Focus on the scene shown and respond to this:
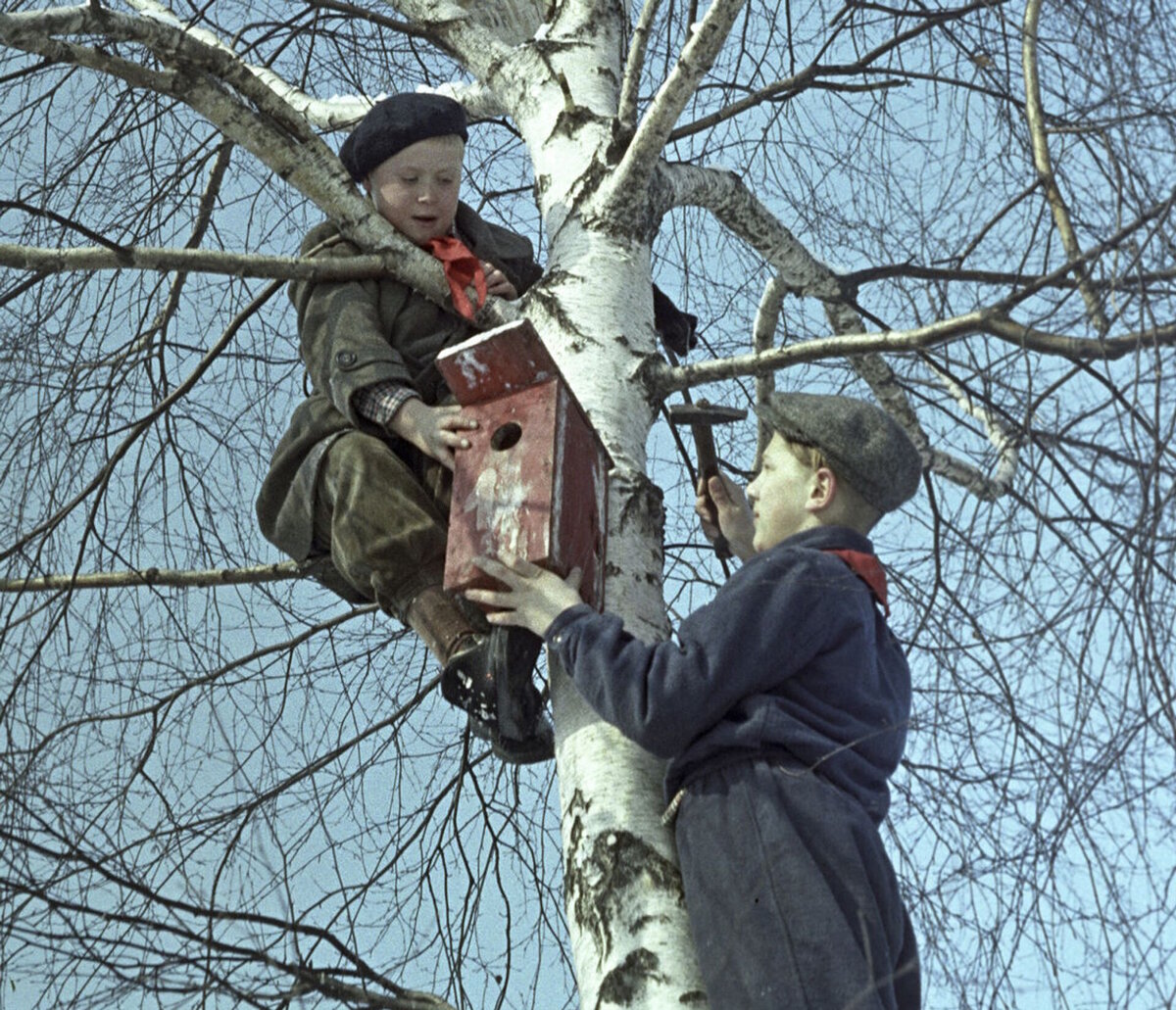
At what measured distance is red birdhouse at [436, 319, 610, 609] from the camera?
2.77 meters

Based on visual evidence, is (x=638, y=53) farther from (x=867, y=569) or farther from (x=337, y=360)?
(x=867, y=569)

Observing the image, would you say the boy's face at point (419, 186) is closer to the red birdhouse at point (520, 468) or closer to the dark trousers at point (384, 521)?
the dark trousers at point (384, 521)

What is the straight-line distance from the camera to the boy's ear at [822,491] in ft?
9.25

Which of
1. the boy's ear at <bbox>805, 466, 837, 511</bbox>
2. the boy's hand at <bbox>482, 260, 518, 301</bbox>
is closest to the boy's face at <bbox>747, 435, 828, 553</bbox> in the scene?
the boy's ear at <bbox>805, 466, 837, 511</bbox>

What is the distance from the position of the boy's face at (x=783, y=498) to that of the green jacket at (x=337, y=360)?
0.65 m

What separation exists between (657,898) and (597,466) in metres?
0.73

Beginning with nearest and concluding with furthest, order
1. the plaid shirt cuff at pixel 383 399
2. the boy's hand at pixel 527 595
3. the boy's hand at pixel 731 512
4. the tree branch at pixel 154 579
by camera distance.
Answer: the boy's hand at pixel 527 595 < the plaid shirt cuff at pixel 383 399 < the boy's hand at pixel 731 512 < the tree branch at pixel 154 579

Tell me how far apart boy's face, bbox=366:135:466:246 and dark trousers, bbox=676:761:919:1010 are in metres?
1.39

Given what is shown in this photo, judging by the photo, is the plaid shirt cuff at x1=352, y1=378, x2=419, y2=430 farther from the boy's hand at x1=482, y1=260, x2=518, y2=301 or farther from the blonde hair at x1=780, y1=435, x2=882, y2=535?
the blonde hair at x1=780, y1=435, x2=882, y2=535

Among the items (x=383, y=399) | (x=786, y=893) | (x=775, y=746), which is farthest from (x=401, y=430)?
(x=786, y=893)

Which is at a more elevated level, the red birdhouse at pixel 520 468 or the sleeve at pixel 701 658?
the red birdhouse at pixel 520 468

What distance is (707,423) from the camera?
3.24 metres

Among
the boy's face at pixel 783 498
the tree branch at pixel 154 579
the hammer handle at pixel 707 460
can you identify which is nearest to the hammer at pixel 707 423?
the hammer handle at pixel 707 460

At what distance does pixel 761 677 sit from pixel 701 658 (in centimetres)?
9
